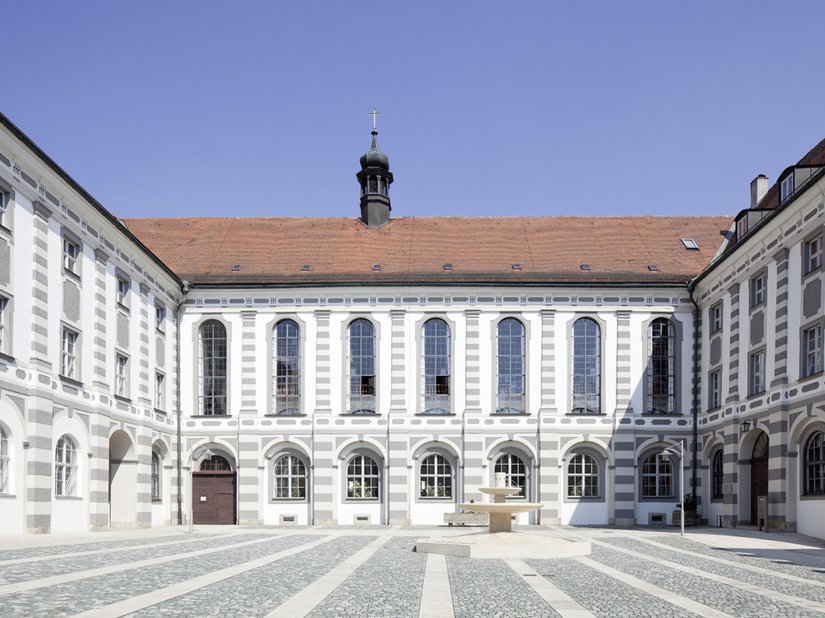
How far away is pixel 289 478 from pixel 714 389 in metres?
17.1

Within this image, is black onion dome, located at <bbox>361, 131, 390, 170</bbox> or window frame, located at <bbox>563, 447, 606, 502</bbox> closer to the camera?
window frame, located at <bbox>563, 447, 606, 502</bbox>

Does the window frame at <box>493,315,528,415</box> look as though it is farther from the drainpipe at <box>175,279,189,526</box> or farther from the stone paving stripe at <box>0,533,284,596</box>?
the stone paving stripe at <box>0,533,284,596</box>

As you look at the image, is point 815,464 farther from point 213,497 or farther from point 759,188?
point 213,497

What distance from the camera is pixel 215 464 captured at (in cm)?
4016

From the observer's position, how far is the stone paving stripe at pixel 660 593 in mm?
11750

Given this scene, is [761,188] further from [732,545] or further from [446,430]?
[732,545]

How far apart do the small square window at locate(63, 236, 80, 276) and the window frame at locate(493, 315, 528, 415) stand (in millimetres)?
17302

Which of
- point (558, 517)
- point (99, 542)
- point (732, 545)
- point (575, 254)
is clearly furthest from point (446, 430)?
point (99, 542)

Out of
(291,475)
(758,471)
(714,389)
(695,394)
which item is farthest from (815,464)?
(291,475)

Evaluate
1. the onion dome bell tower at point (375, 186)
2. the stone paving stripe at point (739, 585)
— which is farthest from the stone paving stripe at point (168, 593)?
the onion dome bell tower at point (375, 186)

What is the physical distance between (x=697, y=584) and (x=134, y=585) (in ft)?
27.3

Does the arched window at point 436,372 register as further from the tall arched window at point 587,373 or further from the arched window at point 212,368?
the arched window at point 212,368

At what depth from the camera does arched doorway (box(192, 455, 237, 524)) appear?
39.8 m

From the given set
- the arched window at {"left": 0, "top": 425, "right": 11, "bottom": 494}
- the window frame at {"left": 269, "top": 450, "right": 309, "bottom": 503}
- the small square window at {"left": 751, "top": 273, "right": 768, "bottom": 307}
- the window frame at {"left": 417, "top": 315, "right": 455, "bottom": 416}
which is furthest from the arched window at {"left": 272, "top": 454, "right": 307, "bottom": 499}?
the small square window at {"left": 751, "top": 273, "right": 768, "bottom": 307}
